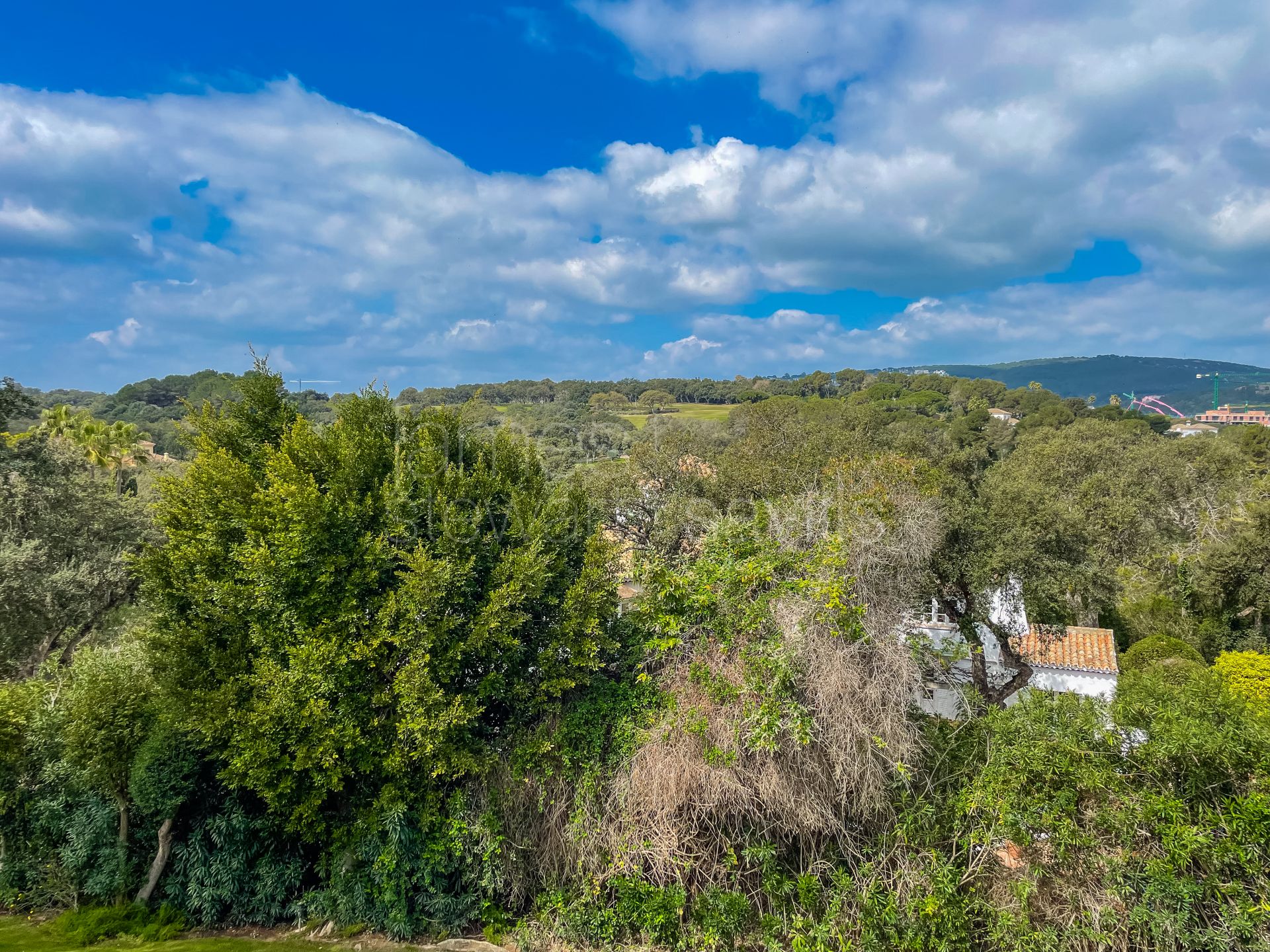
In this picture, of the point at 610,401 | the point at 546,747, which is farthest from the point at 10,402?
the point at 610,401

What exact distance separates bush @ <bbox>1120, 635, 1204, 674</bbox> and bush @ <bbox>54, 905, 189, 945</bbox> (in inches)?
949

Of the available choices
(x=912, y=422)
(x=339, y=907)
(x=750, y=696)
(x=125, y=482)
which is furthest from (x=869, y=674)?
(x=912, y=422)

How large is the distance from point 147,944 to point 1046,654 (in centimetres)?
2198

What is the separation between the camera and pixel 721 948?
28.5 feet

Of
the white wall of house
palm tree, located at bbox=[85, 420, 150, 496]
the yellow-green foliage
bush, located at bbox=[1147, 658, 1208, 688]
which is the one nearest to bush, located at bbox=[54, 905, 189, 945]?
bush, located at bbox=[1147, 658, 1208, 688]

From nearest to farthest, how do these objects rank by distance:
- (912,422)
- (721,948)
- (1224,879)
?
1. (1224,879)
2. (721,948)
3. (912,422)

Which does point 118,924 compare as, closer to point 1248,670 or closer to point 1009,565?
point 1009,565

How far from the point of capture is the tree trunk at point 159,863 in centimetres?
978

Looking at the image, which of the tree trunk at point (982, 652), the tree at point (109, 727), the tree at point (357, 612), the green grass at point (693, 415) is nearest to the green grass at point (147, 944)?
the tree at point (109, 727)

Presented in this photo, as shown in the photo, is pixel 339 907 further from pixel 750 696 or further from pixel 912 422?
pixel 912 422

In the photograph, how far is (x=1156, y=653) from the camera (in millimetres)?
19609

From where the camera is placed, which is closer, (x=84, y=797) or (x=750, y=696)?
(x=750, y=696)

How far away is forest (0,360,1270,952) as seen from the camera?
25.6ft

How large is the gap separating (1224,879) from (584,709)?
26.4 feet
